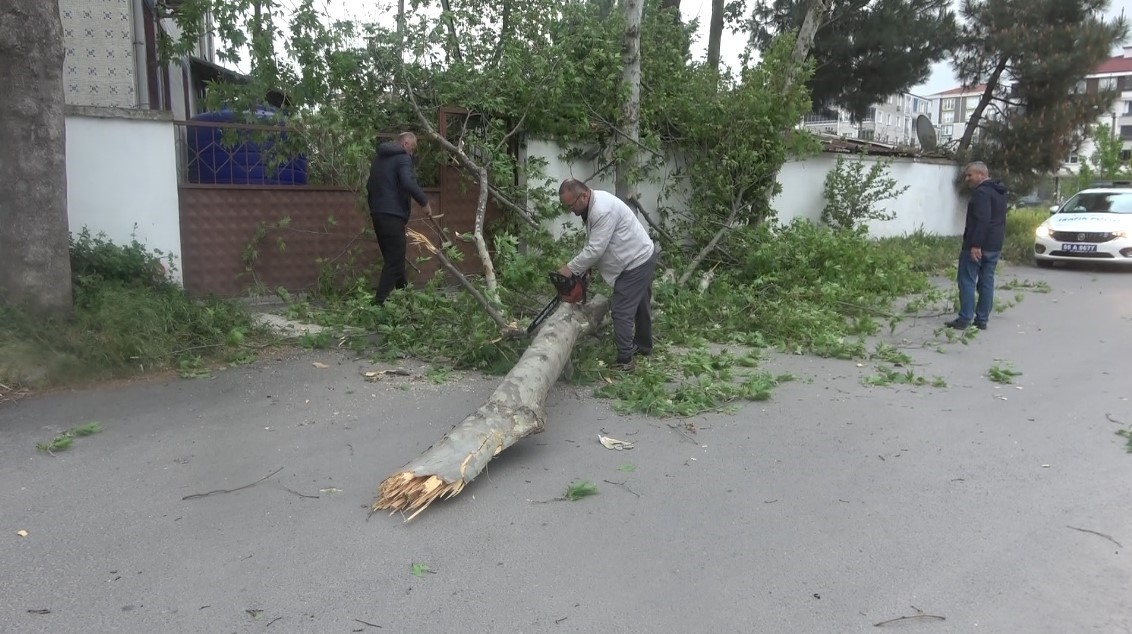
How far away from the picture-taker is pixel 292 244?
29.5 ft

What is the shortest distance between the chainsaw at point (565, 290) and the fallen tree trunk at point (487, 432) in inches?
6.9

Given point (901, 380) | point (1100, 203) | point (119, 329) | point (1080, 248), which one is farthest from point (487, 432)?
point (1100, 203)

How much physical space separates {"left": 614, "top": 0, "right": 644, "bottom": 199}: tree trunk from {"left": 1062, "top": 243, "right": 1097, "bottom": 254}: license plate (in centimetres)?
856

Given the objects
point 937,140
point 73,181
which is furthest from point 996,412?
point 937,140

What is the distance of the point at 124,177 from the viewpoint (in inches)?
303

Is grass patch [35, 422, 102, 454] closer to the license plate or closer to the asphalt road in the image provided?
the asphalt road

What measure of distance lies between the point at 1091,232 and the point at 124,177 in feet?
48.0

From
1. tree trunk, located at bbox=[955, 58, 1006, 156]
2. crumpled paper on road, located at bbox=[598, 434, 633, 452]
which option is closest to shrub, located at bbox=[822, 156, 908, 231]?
tree trunk, located at bbox=[955, 58, 1006, 156]

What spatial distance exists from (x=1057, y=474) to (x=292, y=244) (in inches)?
294

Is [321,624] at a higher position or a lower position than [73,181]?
lower

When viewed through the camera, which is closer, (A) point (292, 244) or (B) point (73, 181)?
(B) point (73, 181)

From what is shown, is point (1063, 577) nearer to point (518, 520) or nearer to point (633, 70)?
point (518, 520)

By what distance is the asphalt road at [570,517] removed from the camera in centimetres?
313

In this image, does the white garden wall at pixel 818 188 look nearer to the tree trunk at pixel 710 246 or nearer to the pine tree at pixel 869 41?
the tree trunk at pixel 710 246
